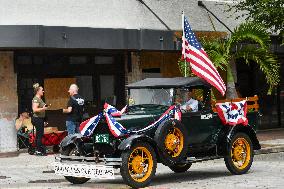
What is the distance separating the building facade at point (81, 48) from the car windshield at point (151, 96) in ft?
20.1

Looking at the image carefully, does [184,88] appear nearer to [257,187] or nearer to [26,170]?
[257,187]

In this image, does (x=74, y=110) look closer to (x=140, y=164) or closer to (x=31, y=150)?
(x=31, y=150)

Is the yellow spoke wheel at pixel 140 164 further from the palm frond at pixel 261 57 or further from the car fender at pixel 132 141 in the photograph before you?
the palm frond at pixel 261 57

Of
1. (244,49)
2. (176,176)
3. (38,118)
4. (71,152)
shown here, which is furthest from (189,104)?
(38,118)

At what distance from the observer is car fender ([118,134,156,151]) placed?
11078 millimetres

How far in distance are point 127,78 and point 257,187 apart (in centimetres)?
1169

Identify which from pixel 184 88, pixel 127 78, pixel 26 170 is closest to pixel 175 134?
pixel 184 88

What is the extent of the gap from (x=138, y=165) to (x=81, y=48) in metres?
8.84

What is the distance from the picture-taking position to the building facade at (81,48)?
1936 cm

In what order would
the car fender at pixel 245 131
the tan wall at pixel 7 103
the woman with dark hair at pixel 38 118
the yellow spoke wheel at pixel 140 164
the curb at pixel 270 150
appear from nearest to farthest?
the yellow spoke wheel at pixel 140 164
the car fender at pixel 245 131
the woman with dark hair at pixel 38 118
the curb at pixel 270 150
the tan wall at pixel 7 103

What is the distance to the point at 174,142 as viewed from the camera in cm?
1188

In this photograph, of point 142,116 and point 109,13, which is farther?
point 109,13

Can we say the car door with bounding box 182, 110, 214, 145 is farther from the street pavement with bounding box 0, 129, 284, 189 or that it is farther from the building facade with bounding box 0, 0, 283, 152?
the building facade with bounding box 0, 0, 283, 152

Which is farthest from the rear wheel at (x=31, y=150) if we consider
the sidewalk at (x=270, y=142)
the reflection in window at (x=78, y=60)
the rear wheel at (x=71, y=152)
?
the rear wheel at (x=71, y=152)
